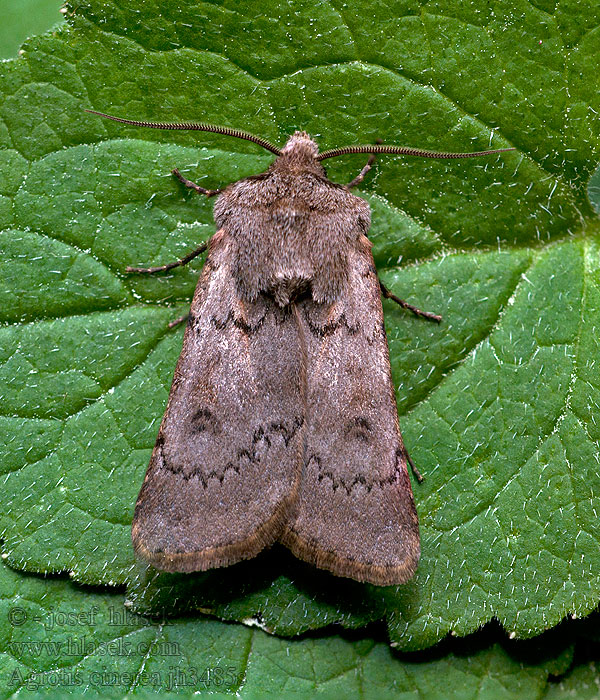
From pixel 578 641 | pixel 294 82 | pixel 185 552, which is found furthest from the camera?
pixel 578 641

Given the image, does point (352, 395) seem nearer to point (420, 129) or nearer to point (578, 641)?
point (420, 129)

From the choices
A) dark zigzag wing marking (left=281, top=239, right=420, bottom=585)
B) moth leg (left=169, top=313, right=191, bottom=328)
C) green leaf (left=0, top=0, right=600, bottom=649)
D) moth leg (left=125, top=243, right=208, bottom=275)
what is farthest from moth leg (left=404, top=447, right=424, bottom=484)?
moth leg (left=125, top=243, right=208, bottom=275)

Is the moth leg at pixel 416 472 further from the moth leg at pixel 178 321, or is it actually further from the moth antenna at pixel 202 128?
the moth antenna at pixel 202 128

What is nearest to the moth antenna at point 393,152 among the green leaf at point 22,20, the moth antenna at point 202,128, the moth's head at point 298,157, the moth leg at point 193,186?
the moth's head at point 298,157

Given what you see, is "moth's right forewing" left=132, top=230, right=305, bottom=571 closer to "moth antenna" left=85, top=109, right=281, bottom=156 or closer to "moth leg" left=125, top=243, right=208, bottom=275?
"moth leg" left=125, top=243, right=208, bottom=275

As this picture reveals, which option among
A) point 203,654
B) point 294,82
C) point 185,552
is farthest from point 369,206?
point 203,654
